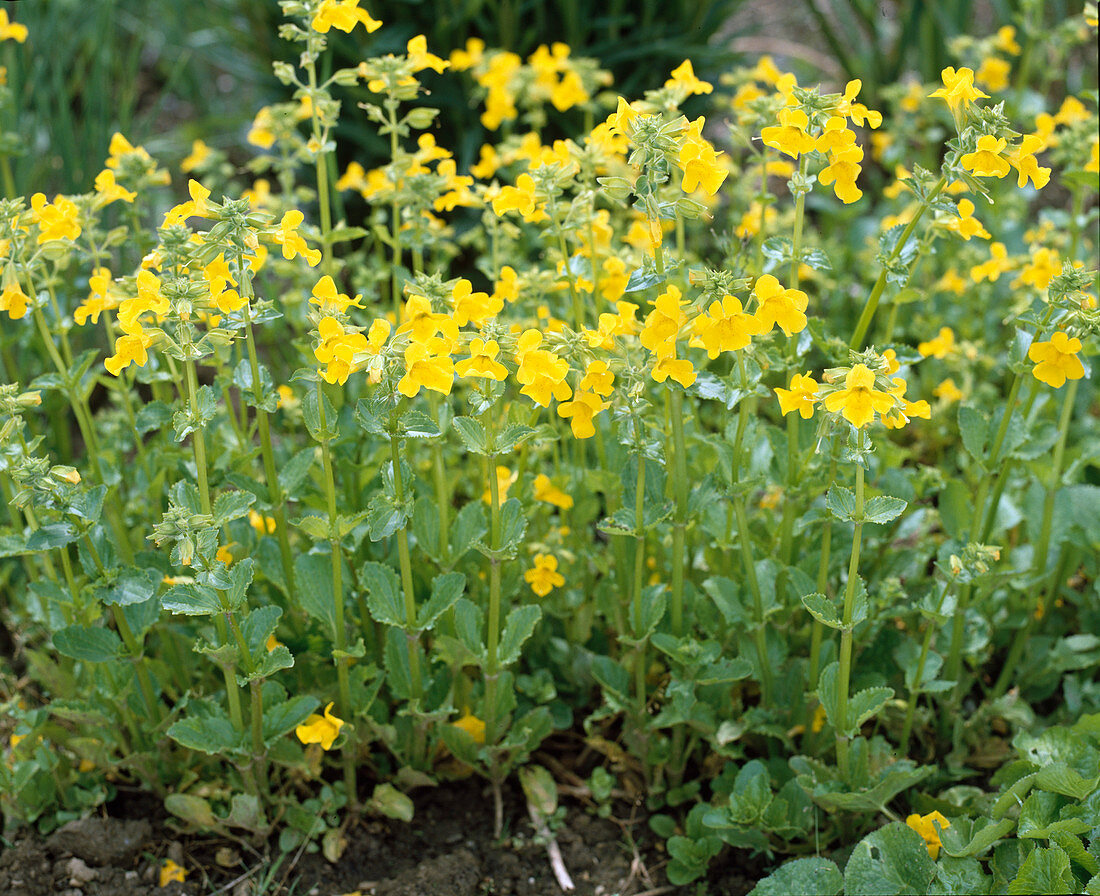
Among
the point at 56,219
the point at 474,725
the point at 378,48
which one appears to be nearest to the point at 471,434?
the point at 474,725

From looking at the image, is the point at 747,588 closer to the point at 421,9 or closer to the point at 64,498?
the point at 64,498

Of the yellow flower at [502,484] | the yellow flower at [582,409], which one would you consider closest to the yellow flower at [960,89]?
the yellow flower at [582,409]

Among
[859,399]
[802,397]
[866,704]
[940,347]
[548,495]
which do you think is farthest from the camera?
[940,347]

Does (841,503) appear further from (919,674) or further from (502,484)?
(502,484)

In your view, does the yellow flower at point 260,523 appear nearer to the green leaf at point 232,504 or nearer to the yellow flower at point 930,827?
the green leaf at point 232,504

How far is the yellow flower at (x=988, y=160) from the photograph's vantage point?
1.64 metres

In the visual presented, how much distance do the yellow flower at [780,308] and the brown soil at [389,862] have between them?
3.74 feet

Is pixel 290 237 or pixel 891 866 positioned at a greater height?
pixel 290 237

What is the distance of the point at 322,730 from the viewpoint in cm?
200

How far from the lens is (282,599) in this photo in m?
2.26

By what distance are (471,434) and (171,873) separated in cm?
113

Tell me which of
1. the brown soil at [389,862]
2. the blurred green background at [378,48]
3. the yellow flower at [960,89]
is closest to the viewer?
the yellow flower at [960,89]

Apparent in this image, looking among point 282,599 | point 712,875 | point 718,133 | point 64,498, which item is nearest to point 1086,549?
point 712,875

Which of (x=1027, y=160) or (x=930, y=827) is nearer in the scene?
(x=1027, y=160)
